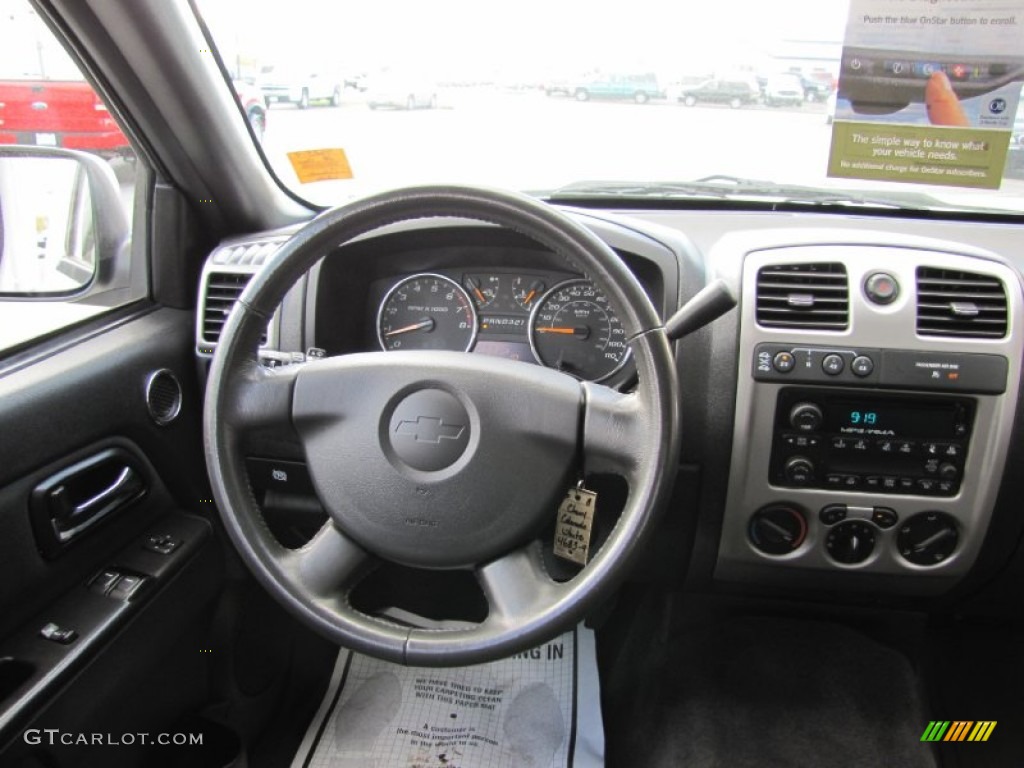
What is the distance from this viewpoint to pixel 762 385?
1390mm

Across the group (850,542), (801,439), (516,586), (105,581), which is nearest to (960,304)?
(801,439)

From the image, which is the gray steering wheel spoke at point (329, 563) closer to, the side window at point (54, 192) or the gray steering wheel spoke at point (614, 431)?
the gray steering wheel spoke at point (614, 431)

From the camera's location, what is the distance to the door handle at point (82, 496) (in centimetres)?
125

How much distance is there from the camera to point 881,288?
1375 millimetres

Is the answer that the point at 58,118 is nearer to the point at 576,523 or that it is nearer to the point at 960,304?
the point at 576,523

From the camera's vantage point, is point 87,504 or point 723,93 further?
point 723,93

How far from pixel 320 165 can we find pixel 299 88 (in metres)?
0.16

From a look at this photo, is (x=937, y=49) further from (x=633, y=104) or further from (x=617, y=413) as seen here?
(x=617, y=413)

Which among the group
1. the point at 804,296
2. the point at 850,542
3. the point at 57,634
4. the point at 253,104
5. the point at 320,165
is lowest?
the point at 57,634

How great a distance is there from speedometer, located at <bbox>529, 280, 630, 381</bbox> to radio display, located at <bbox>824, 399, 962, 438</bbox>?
0.40 m

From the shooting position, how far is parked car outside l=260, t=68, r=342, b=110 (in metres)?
1.69

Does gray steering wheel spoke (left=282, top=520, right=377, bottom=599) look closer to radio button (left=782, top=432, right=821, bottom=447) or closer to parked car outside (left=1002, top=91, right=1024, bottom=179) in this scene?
radio button (left=782, top=432, right=821, bottom=447)

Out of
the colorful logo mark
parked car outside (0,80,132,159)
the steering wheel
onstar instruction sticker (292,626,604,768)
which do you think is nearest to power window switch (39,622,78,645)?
the steering wheel

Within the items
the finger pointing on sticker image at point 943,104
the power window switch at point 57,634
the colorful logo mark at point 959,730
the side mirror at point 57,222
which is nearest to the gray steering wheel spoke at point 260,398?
the power window switch at point 57,634
